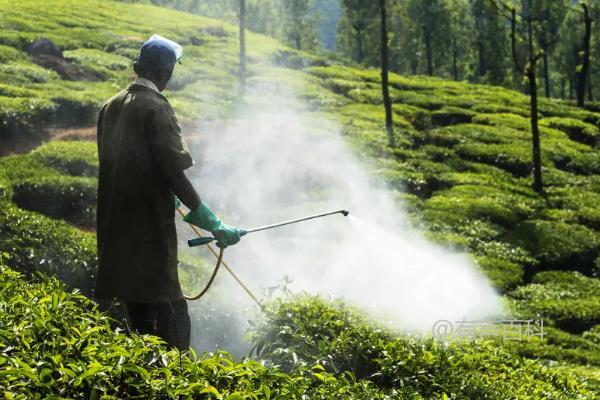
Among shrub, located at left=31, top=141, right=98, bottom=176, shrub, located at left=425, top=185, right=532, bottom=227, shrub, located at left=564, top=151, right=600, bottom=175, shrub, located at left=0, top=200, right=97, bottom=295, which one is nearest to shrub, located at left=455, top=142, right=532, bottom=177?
shrub, located at left=564, top=151, right=600, bottom=175

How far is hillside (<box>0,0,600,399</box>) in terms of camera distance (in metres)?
4.15

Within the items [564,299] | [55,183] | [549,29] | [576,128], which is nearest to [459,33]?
[549,29]

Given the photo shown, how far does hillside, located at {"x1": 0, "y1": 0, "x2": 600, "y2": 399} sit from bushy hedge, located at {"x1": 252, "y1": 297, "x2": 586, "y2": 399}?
2cm

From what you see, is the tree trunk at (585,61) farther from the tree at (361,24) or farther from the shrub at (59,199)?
the shrub at (59,199)

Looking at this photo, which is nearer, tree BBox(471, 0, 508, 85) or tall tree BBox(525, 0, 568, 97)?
tall tree BBox(525, 0, 568, 97)

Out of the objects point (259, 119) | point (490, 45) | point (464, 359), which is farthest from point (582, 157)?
point (490, 45)

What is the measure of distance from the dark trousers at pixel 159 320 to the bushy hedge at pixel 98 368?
774mm

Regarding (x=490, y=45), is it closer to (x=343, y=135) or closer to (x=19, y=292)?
(x=343, y=135)

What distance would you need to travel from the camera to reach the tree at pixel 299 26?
300 feet

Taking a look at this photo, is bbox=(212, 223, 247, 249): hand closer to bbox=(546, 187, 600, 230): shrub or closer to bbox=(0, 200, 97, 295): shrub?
bbox=(0, 200, 97, 295): shrub

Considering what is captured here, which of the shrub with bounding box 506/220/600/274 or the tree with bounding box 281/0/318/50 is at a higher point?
the tree with bounding box 281/0/318/50

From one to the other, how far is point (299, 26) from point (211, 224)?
89250 millimetres

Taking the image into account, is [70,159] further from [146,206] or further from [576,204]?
[576,204]

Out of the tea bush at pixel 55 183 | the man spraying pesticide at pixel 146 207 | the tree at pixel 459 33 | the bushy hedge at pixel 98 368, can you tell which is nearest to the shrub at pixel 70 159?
the tea bush at pixel 55 183
